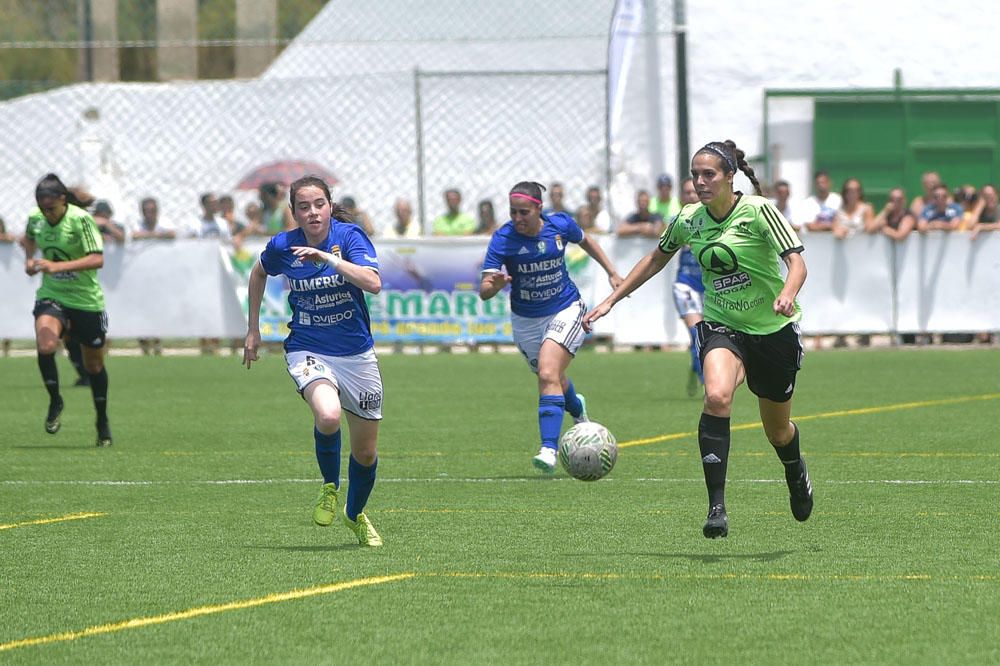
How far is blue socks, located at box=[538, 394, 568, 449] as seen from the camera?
41.8ft

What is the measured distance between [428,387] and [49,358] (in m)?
5.47

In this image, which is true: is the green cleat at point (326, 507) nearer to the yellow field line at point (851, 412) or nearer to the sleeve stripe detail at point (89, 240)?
the yellow field line at point (851, 412)

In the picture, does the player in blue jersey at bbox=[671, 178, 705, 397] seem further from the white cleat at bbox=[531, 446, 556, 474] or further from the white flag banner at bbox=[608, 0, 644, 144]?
the white flag banner at bbox=[608, 0, 644, 144]

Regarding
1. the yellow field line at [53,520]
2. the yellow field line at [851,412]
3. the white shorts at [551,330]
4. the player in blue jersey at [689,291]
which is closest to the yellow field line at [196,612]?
the yellow field line at [53,520]

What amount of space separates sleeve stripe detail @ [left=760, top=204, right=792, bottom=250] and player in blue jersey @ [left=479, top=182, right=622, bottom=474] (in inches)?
143

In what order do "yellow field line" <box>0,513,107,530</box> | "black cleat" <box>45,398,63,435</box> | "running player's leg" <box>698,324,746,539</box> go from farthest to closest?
"black cleat" <box>45,398,63,435</box> → "yellow field line" <box>0,513,107,530</box> → "running player's leg" <box>698,324,746,539</box>

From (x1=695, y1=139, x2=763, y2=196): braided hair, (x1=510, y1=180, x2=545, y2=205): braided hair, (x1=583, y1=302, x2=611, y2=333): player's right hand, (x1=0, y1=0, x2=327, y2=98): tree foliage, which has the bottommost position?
(x1=583, y1=302, x2=611, y2=333): player's right hand

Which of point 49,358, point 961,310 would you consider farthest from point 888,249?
point 49,358

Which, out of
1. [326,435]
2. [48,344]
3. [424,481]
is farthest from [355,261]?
[48,344]

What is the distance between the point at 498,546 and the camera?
9211mm

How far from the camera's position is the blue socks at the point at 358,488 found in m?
9.46

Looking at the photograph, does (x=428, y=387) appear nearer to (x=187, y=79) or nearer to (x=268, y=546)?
(x=268, y=546)

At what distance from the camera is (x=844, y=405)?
1720 centimetres

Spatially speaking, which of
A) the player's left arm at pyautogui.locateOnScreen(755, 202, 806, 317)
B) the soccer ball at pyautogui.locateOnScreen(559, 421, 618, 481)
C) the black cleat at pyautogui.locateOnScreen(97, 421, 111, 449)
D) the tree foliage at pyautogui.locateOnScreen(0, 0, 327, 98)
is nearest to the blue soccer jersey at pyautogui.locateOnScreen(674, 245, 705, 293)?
the black cleat at pyautogui.locateOnScreen(97, 421, 111, 449)
